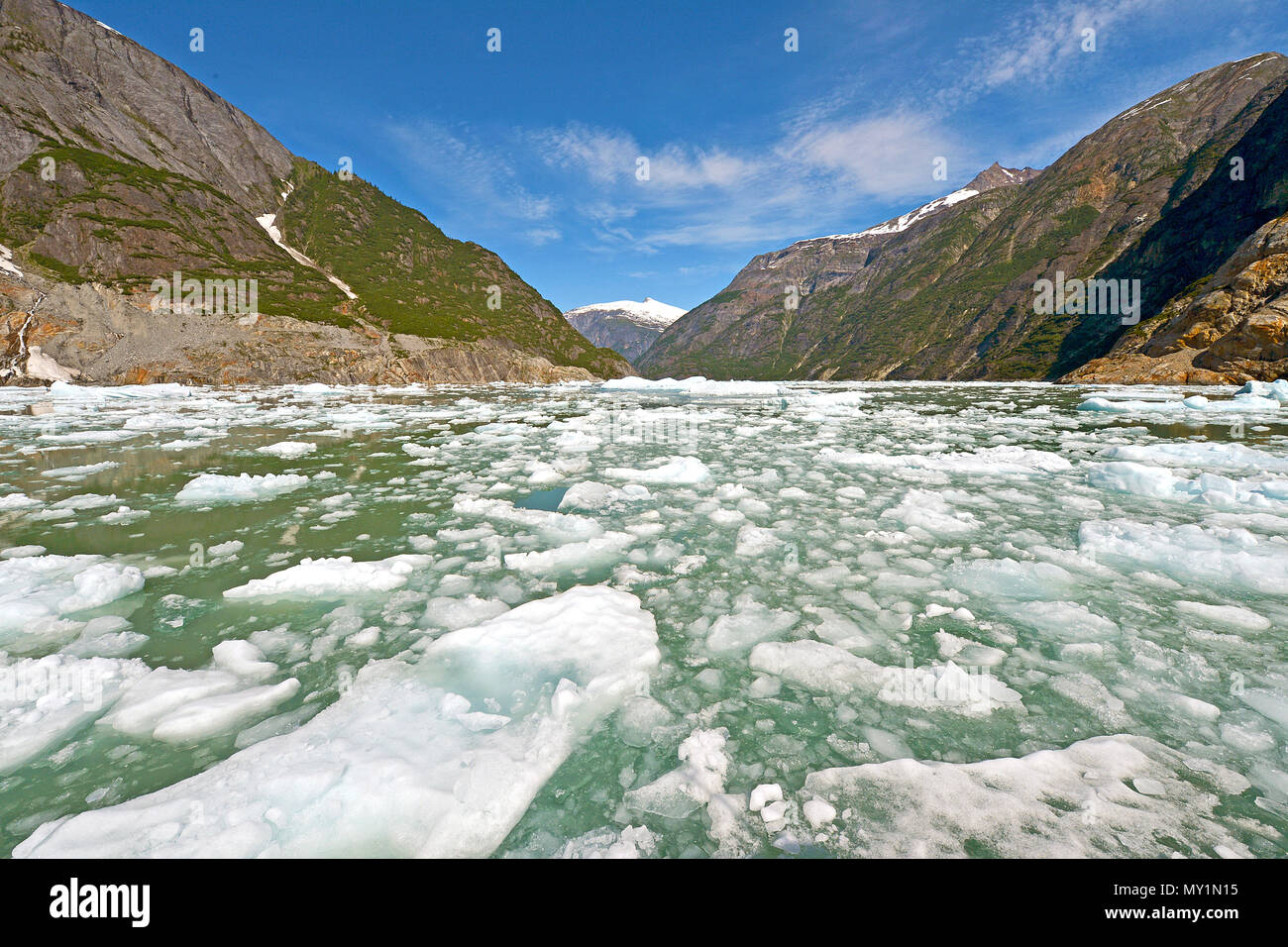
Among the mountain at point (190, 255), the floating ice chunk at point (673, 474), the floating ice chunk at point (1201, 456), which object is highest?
the mountain at point (190, 255)

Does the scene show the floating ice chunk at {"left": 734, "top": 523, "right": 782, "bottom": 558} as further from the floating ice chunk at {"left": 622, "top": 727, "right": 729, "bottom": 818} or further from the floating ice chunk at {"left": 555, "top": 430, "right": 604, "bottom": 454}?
the floating ice chunk at {"left": 555, "top": 430, "right": 604, "bottom": 454}

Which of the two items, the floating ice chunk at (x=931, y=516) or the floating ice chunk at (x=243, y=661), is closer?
the floating ice chunk at (x=243, y=661)

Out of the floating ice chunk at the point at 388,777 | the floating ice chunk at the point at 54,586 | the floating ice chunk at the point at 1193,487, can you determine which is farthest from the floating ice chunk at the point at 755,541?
the floating ice chunk at the point at 1193,487

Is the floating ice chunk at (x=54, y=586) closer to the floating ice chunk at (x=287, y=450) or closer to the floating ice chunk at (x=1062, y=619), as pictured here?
the floating ice chunk at (x=287, y=450)

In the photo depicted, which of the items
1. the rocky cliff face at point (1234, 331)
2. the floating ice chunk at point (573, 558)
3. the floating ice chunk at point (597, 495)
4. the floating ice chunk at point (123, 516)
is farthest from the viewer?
the rocky cliff face at point (1234, 331)

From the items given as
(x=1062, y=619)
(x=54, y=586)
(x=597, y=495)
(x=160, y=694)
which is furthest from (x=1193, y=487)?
(x=54, y=586)

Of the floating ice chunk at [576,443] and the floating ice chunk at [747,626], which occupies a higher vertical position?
the floating ice chunk at [576,443]
